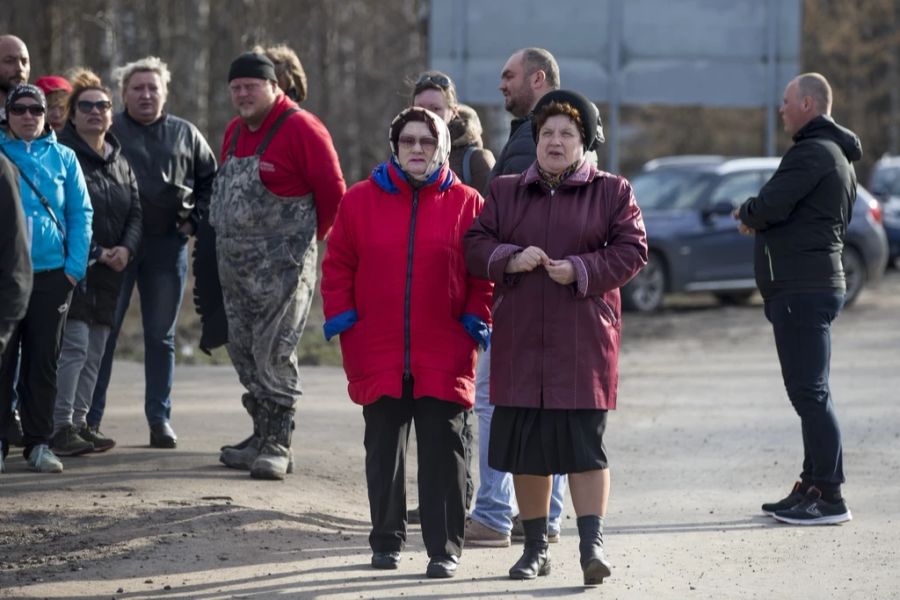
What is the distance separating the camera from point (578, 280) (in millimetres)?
6250

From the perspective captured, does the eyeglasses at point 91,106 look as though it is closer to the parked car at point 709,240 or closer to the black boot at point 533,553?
the black boot at point 533,553

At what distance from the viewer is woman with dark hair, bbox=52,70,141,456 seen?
852 cm

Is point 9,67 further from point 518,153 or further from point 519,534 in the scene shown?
point 519,534

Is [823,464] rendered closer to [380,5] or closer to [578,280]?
[578,280]

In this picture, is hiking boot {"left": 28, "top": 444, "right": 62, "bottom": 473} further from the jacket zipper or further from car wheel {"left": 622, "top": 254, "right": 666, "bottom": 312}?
car wheel {"left": 622, "top": 254, "right": 666, "bottom": 312}

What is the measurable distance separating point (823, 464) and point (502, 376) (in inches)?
87.6

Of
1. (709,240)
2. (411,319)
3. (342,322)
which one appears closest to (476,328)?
(411,319)

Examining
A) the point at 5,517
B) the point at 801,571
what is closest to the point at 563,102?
the point at 801,571

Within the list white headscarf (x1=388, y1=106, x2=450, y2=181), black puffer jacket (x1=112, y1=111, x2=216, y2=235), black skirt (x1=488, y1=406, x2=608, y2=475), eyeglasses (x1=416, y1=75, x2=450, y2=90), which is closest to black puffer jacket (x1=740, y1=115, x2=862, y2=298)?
eyeglasses (x1=416, y1=75, x2=450, y2=90)

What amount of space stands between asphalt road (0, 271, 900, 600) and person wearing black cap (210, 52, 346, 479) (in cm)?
58

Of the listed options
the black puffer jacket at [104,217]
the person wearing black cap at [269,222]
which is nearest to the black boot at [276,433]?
the person wearing black cap at [269,222]

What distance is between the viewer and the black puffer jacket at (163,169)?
886 cm

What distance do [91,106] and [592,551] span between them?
377cm

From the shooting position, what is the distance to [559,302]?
20.8 feet
